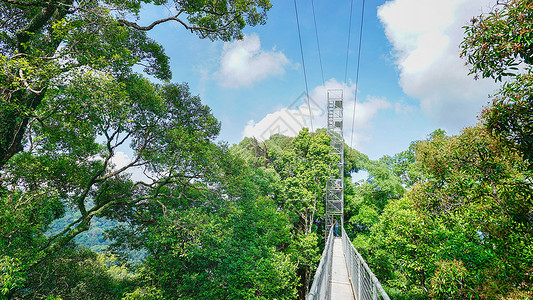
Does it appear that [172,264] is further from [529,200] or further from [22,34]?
[529,200]

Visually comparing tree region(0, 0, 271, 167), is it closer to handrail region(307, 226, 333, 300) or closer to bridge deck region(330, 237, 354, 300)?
handrail region(307, 226, 333, 300)

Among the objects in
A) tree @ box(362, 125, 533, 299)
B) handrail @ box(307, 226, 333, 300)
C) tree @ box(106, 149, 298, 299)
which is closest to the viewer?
handrail @ box(307, 226, 333, 300)

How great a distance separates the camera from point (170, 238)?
6.68m

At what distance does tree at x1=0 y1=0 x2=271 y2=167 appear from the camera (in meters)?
3.64

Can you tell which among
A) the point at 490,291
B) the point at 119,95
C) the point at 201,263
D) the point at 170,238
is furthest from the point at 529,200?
the point at 201,263

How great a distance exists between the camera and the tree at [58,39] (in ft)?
12.0

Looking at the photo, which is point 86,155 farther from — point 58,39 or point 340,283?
point 340,283

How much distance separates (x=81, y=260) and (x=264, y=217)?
8707mm

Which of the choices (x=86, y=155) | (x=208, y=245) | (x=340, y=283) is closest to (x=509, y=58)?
(x=340, y=283)

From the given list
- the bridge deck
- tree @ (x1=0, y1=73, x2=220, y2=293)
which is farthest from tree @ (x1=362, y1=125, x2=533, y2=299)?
tree @ (x1=0, y1=73, x2=220, y2=293)

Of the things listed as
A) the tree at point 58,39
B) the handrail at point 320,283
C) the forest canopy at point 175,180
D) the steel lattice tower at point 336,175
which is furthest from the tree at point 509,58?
the steel lattice tower at point 336,175

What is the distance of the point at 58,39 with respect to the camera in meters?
4.83

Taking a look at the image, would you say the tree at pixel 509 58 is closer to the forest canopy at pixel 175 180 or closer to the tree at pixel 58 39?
the forest canopy at pixel 175 180

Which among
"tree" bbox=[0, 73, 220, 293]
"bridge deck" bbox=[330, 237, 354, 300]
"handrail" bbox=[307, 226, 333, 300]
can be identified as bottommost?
"bridge deck" bbox=[330, 237, 354, 300]
